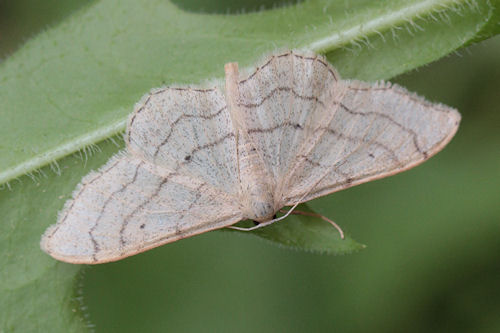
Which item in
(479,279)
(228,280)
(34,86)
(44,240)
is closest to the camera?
(44,240)

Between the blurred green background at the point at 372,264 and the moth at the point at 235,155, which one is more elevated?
the moth at the point at 235,155

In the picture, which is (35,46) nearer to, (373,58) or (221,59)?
(221,59)

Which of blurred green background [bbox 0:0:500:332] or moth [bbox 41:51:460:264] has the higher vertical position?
moth [bbox 41:51:460:264]

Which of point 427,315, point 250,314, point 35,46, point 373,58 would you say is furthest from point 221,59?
point 427,315

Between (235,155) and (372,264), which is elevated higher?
(235,155)

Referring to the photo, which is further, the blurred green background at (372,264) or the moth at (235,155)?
the blurred green background at (372,264)
